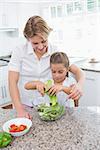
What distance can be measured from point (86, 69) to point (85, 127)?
1.68 meters

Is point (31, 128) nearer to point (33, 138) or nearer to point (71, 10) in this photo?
point (33, 138)

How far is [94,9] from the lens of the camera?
3.21 meters

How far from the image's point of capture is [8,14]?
11.6 ft

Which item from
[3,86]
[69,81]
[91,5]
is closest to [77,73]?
[69,81]

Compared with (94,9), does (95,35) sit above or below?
below

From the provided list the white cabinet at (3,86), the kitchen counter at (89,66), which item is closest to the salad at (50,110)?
the kitchen counter at (89,66)

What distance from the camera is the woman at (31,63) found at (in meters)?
1.33

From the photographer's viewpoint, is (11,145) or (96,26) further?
(96,26)

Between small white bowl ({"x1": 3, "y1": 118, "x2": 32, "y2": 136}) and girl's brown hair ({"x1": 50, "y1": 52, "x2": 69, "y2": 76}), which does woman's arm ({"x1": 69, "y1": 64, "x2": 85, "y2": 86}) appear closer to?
girl's brown hair ({"x1": 50, "y1": 52, "x2": 69, "y2": 76})

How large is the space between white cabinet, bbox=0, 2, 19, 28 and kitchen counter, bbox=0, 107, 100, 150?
2.42 meters

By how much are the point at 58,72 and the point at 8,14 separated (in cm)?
236

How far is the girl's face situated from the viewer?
144 centimetres

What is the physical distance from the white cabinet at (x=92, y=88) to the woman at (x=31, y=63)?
124 centimetres

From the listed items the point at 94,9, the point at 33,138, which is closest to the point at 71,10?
the point at 94,9
